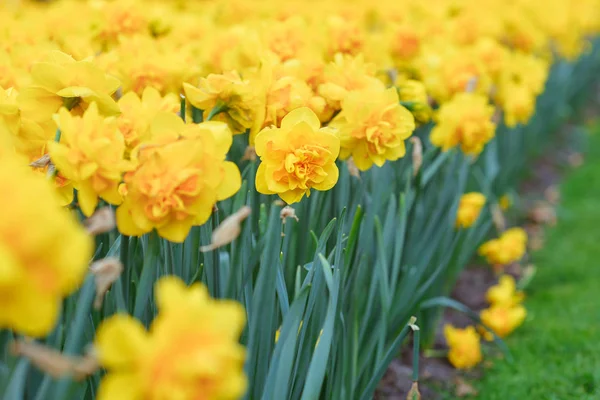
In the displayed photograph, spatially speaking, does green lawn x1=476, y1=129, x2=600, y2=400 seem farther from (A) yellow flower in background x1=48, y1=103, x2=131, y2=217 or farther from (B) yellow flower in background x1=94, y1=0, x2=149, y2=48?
(B) yellow flower in background x1=94, y1=0, x2=149, y2=48

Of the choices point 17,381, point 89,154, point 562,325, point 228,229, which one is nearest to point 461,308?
point 562,325

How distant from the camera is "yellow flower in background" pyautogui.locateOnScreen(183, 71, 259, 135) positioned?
1.48 meters

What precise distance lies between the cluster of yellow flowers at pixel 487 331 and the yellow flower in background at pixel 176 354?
1.60 m

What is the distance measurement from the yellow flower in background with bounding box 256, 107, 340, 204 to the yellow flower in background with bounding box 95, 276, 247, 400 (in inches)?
22.3

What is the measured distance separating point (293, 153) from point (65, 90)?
0.44m

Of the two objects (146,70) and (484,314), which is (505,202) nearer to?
(484,314)

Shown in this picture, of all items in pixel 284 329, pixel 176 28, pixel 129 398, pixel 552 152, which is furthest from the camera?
pixel 552 152

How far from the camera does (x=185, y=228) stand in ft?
3.63

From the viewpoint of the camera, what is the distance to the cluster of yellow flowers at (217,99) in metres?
1.08

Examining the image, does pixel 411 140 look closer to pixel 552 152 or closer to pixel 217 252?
pixel 217 252

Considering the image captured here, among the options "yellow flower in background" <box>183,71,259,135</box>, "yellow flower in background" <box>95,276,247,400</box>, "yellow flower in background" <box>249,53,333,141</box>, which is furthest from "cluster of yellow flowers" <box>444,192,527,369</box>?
"yellow flower in background" <box>95,276,247,400</box>

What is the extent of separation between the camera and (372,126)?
1.58m

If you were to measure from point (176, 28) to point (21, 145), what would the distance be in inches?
70.5

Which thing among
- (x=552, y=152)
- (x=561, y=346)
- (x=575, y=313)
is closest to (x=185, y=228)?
(x=561, y=346)
